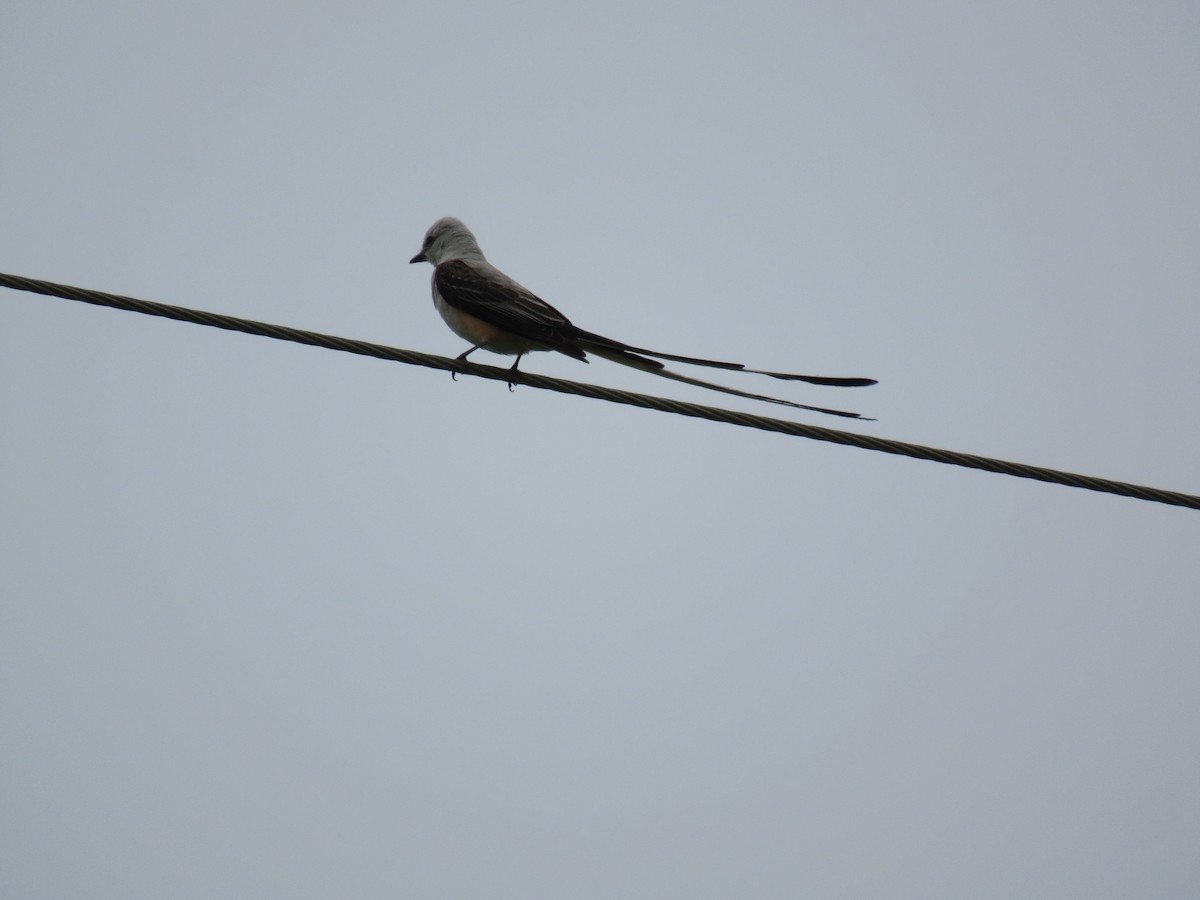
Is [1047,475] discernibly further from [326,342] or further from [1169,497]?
[326,342]

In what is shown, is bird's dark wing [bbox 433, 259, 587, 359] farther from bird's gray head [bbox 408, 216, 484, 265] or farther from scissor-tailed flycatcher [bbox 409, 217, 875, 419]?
bird's gray head [bbox 408, 216, 484, 265]

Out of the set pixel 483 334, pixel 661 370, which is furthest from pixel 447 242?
pixel 661 370

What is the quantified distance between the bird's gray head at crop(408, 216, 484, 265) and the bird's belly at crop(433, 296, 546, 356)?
3.12ft

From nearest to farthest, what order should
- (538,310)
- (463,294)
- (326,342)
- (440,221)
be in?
(326,342) → (538,310) → (463,294) → (440,221)

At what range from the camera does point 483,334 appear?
5086 mm

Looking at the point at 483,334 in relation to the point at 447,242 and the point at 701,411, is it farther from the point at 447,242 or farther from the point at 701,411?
the point at 701,411

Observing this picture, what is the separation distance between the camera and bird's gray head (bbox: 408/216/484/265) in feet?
20.6

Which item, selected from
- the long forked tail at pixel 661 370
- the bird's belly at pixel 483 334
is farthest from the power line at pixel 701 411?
the bird's belly at pixel 483 334

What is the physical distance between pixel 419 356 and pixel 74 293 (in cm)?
105

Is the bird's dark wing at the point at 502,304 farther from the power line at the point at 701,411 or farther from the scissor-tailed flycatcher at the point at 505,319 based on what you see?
the power line at the point at 701,411

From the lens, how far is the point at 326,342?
3.17 meters

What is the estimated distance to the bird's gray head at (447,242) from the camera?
6.27 metres

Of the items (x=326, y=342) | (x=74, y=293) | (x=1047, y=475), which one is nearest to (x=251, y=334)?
(x=326, y=342)

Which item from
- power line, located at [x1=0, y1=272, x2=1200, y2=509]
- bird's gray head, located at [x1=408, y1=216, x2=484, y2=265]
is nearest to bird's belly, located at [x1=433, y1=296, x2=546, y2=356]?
bird's gray head, located at [x1=408, y1=216, x2=484, y2=265]
